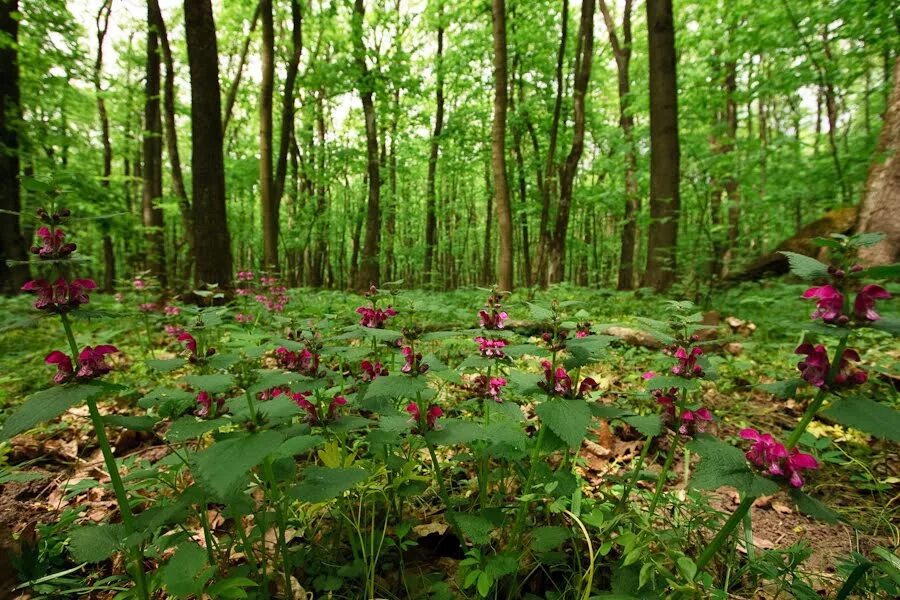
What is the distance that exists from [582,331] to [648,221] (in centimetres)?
534

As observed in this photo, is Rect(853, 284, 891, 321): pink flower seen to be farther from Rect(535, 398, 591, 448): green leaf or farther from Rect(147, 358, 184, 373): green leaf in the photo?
Rect(147, 358, 184, 373): green leaf

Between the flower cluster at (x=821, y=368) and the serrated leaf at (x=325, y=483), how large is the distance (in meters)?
1.24

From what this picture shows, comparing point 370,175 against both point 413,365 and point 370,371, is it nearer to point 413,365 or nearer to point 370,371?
point 370,371

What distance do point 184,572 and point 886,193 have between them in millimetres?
6473

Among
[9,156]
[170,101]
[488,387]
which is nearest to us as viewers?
[488,387]

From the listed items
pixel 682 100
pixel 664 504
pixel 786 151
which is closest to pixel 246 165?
pixel 682 100

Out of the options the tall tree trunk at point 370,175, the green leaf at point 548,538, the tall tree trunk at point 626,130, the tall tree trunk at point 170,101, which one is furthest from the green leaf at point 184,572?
the tall tree trunk at point 626,130

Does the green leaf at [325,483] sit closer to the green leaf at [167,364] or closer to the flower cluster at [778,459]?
the green leaf at [167,364]

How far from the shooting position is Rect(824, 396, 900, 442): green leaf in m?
0.83

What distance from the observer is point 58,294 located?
46.5 inches

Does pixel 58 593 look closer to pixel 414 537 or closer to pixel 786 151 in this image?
pixel 414 537

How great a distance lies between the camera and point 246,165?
17.1m

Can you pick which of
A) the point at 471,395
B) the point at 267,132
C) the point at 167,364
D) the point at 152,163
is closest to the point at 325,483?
the point at 167,364

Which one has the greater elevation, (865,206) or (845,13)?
(845,13)
